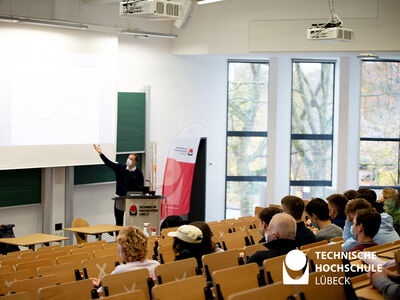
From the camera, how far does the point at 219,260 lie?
4938 mm

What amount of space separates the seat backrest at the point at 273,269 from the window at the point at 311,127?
11018 mm

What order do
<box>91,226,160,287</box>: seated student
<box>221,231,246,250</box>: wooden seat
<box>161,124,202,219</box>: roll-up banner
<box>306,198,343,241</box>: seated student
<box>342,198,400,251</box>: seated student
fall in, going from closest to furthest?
1. <box>91,226,160,287</box>: seated student
2. <box>342,198,400,251</box>: seated student
3. <box>306,198,343,241</box>: seated student
4. <box>221,231,246,250</box>: wooden seat
5. <box>161,124,202,219</box>: roll-up banner

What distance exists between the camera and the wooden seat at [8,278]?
523 cm

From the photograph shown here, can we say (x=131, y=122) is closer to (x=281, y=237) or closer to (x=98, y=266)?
(x=98, y=266)

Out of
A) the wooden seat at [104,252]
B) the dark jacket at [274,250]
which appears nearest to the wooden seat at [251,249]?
the dark jacket at [274,250]

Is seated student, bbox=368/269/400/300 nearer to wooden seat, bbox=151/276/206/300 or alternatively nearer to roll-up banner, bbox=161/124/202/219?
wooden seat, bbox=151/276/206/300

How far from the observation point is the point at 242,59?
1530 centimetres

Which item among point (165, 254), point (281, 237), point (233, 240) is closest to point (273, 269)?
point (281, 237)

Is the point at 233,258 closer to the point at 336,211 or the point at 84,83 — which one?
the point at 336,211

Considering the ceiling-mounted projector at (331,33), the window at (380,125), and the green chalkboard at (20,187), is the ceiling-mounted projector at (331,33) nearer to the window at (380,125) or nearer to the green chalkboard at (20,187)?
the window at (380,125)

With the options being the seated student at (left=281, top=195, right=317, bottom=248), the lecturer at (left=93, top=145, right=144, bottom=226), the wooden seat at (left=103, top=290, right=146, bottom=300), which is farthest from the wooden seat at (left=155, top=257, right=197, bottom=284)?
the lecturer at (left=93, top=145, right=144, bottom=226)

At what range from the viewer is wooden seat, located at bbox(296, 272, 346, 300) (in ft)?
12.2

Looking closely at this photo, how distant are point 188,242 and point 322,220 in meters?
2.25

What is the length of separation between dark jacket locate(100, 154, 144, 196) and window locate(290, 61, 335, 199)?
212 inches
